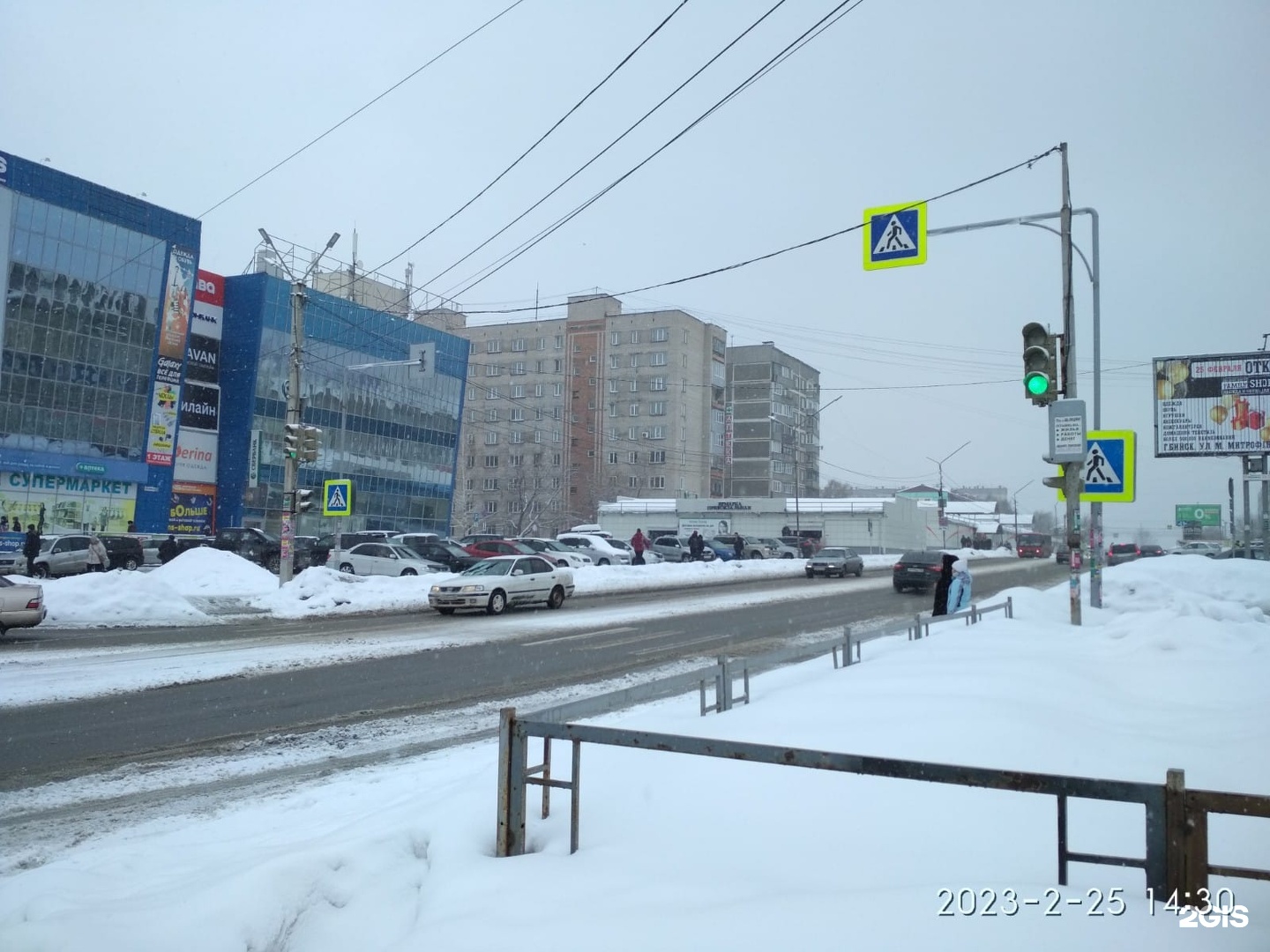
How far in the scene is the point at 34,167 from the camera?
159 feet

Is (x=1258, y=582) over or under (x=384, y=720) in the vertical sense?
over

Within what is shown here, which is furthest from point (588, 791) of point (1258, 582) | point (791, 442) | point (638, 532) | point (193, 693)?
point (791, 442)

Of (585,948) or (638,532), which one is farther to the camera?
(638,532)

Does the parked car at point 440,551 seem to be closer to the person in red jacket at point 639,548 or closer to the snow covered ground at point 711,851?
the person in red jacket at point 639,548

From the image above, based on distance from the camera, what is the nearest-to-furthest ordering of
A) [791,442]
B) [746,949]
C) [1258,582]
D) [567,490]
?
[746,949] < [1258,582] < [567,490] < [791,442]

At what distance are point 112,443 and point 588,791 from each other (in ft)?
180

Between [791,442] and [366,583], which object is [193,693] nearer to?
[366,583]

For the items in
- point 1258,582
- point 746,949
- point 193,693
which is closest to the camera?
point 746,949

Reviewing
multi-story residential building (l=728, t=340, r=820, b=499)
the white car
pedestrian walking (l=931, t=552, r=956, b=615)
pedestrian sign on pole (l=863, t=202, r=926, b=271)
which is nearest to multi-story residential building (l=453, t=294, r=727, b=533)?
multi-story residential building (l=728, t=340, r=820, b=499)

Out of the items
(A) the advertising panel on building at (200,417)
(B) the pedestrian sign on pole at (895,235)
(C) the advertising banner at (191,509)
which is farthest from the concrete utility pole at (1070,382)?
(A) the advertising panel on building at (200,417)

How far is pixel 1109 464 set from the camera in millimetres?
15922

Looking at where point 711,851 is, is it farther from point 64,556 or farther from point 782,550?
point 782,550

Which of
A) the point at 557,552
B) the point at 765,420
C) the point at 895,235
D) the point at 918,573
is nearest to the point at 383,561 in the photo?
the point at 557,552

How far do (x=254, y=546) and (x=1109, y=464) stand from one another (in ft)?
109
